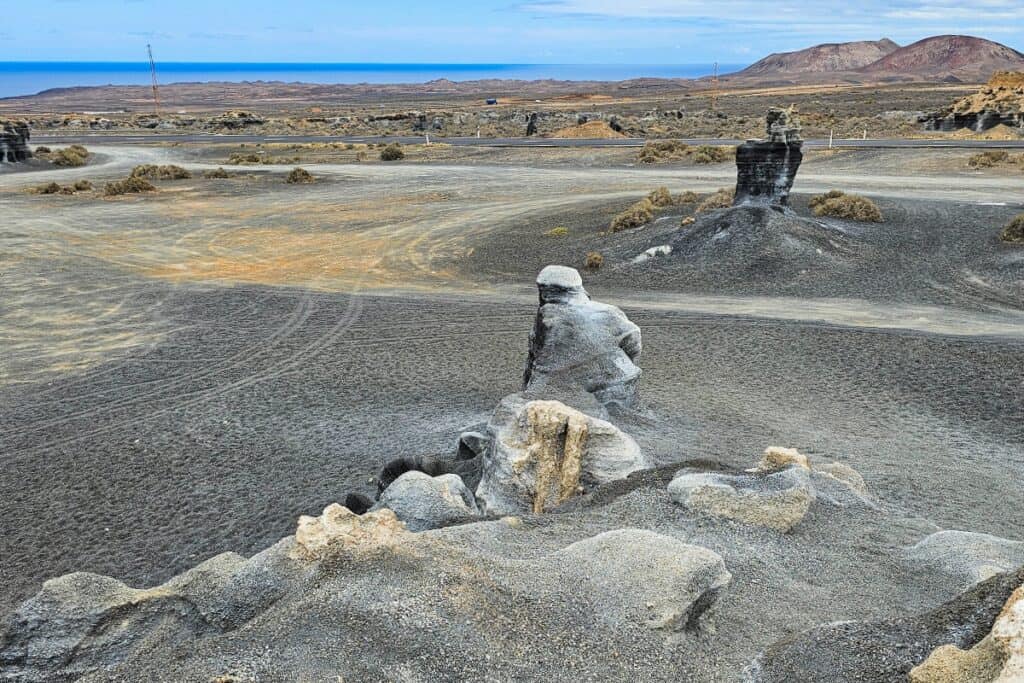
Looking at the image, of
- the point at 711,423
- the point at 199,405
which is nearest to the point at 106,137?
the point at 199,405

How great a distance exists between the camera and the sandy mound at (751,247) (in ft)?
74.6

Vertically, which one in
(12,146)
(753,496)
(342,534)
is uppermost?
(12,146)

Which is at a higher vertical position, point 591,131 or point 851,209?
point 591,131

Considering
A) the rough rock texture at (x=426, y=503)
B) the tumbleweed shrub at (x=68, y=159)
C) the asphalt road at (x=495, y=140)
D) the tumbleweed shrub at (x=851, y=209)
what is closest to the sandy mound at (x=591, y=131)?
the asphalt road at (x=495, y=140)

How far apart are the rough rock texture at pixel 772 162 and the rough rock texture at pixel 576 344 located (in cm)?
1544

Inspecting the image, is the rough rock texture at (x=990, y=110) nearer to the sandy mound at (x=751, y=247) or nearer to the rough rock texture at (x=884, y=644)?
the sandy mound at (x=751, y=247)

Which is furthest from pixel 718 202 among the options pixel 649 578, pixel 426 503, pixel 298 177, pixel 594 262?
pixel 649 578

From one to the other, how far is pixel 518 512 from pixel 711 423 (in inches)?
209

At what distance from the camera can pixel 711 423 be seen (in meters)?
12.9

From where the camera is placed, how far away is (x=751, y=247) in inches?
931

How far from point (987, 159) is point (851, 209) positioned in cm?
1722

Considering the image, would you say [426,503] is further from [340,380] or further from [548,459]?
[340,380]

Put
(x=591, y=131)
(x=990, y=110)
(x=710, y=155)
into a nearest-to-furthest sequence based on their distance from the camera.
Answer: (x=710, y=155) < (x=990, y=110) < (x=591, y=131)

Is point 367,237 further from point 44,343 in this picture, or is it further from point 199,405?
point 199,405
